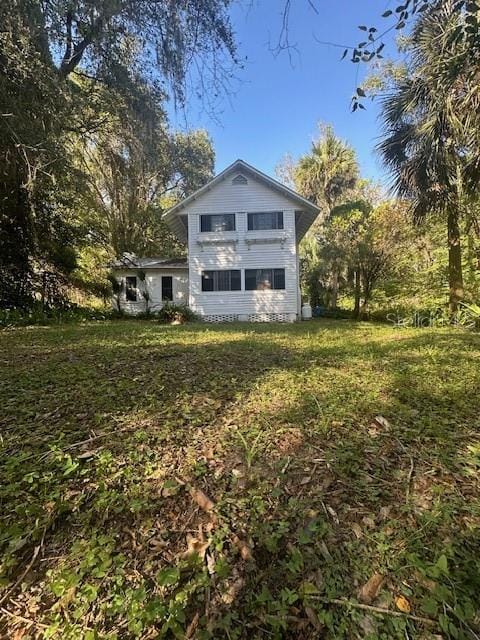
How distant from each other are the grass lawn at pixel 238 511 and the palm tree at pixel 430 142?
220 inches

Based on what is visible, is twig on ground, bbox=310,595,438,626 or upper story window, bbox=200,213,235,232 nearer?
twig on ground, bbox=310,595,438,626

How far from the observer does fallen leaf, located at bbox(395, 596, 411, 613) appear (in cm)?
138

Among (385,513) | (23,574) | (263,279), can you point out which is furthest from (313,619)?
(263,279)

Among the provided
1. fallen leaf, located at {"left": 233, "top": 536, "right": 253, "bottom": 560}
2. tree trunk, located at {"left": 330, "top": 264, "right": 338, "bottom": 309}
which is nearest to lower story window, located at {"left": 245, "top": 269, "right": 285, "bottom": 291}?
tree trunk, located at {"left": 330, "top": 264, "right": 338, "bottom": 309}

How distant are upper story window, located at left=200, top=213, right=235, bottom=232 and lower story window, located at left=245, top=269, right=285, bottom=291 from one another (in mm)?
2069

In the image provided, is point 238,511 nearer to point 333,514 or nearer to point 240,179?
point 333,514

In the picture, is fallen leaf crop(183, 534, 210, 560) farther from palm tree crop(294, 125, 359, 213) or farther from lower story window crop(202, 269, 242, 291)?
palm tree crop(294, 125, 359, 213)

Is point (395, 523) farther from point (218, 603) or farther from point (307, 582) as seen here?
point (218, 603)

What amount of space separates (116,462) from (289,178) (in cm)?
2638

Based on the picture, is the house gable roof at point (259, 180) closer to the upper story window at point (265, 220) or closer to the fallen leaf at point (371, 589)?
the upper story window at point (265, 220)

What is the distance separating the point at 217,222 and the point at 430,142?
8.76 metres

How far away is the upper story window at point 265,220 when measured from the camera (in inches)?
591

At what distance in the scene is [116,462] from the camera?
7.45 ft

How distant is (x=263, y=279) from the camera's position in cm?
1523
